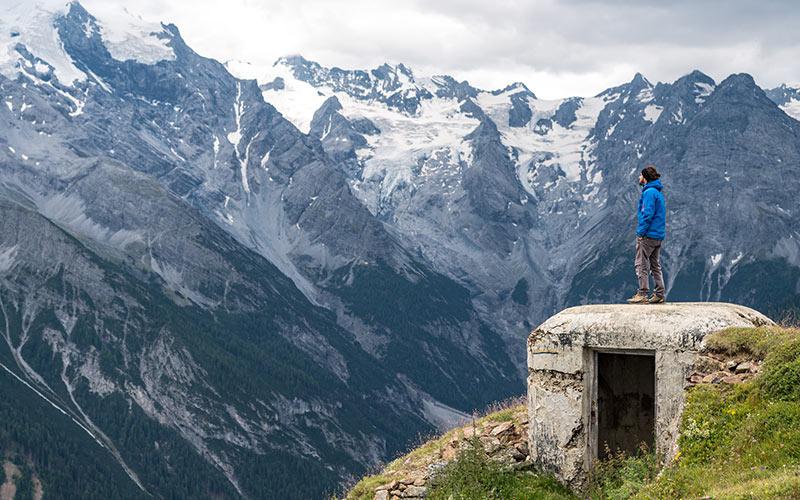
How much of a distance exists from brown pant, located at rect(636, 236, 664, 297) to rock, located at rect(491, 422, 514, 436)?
16.7ft

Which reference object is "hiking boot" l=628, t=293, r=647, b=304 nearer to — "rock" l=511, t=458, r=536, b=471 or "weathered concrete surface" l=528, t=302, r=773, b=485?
"weathered concrete surface" l=528, t=302, r=773, b=485

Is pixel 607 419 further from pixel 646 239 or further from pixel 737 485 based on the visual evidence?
pixel 737 485

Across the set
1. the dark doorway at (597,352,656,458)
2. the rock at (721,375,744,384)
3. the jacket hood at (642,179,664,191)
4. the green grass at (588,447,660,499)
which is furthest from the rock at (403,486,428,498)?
the jacket hood at (642,179,664,191)

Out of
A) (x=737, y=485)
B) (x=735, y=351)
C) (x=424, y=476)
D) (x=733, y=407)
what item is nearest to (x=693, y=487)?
(x=737, y=485)

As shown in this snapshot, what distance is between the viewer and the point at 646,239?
24469 mm

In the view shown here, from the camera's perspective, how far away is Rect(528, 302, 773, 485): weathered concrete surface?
20.8 m

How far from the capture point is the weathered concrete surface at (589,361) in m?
20.8

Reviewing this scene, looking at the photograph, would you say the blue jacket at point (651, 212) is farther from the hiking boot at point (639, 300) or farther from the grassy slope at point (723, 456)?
the grassy slope at point (723, 456)

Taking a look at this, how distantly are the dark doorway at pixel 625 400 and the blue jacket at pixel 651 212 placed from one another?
3.35 metres

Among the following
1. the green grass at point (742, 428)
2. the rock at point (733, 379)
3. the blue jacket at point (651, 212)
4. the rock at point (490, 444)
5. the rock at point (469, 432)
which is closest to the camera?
the green grass at point (742, 428)

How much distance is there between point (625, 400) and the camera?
2455 centimetres

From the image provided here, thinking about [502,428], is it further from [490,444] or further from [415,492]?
[415,492]

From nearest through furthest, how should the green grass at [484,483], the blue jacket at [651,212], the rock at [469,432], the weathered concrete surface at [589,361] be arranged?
the weathered concrete surface at [589,361], the green grass at [484,483], the blue jacket at [651,212], the rock at [469,432]

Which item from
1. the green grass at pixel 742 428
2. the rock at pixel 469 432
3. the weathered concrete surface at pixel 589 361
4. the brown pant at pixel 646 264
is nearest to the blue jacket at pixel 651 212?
the brown pant at pixel 646 264
